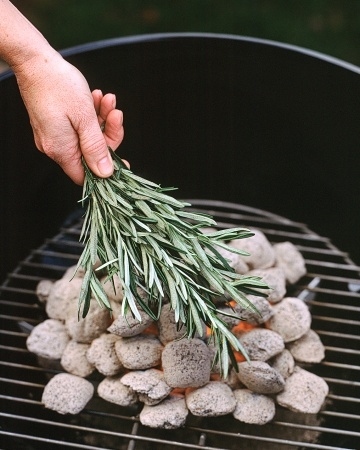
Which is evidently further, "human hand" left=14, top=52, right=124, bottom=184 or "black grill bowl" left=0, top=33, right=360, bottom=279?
"black grill bowl" left=0, top=33, right=360, bottom=279

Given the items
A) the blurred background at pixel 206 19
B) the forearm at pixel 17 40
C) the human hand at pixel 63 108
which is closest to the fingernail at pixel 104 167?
the human hand at pixel 63 108

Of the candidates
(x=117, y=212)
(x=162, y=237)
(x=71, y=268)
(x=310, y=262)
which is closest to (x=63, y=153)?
(x=117, y=212)

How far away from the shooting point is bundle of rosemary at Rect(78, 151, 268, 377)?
4.81 ft

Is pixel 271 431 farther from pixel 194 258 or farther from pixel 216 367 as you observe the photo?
pixel 194 258

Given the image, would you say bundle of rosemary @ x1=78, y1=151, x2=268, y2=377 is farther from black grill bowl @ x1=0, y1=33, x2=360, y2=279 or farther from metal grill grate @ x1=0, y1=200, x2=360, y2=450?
black grill bowl @ x1=0, y1=33, x2=360, y2=279

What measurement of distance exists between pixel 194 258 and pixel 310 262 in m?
0.59

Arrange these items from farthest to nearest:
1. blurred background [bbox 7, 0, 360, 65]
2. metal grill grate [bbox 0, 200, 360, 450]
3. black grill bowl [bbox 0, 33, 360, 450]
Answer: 1. blurred background [bbox 7, 0, 360, 65]
2. black grill bowl [bbox 0, 33, 360, 450]
3. metal grill grate [bbox 0, 200, 360, 450]

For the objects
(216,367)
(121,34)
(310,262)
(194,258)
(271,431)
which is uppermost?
(121,34)

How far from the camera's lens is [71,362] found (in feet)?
5.78

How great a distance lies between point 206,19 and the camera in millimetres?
3180

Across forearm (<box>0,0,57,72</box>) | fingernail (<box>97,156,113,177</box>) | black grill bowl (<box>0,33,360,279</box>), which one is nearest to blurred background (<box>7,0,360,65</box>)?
black grill bowl (<box>0,33,360,279</box>)

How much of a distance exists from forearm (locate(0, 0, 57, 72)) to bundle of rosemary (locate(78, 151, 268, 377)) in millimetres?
298

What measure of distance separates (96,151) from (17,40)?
1.00 ft

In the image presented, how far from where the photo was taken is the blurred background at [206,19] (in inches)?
123
